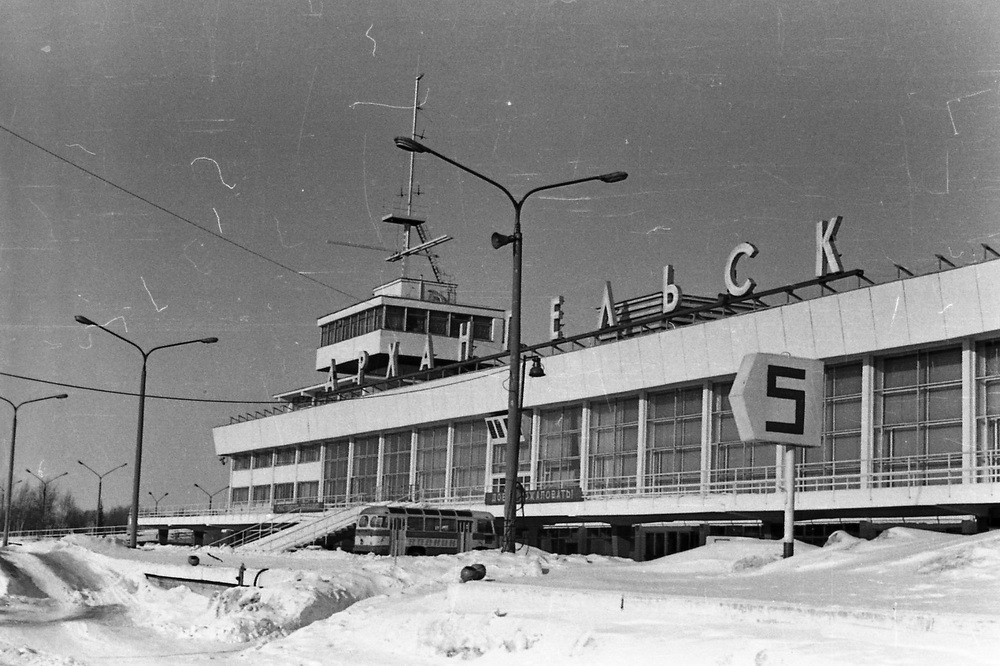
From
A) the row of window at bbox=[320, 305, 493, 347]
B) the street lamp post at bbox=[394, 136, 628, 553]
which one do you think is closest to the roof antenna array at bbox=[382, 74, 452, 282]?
the row of window at bbox=[320, 305, 493, 347]

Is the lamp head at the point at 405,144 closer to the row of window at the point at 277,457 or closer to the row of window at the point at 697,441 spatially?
the row of window at the point at 697,441

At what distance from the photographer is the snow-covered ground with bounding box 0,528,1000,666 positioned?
34.1 ft

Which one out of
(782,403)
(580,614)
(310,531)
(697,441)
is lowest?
(310,531)

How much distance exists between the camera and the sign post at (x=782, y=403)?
61.9ft

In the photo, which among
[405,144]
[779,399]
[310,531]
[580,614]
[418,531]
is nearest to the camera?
[580,614]

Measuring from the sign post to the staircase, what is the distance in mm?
40913

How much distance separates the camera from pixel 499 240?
83.6 feet

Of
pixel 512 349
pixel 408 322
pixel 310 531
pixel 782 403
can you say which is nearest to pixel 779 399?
pixel 782 403

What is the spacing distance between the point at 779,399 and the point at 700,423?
1323 inches

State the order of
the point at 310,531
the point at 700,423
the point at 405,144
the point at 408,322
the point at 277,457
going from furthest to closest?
the point at 277,457
the point at 408,322
the point at 310,531
the point at 700,423
the point at 405,144

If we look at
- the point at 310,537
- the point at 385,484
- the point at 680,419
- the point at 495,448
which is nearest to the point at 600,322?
the point at 680,419

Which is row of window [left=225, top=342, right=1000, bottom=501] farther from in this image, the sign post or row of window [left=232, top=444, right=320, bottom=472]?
the sign post

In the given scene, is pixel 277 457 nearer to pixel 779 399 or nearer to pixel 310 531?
pixel 310 531

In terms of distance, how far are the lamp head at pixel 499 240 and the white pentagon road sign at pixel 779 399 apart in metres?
7.64
